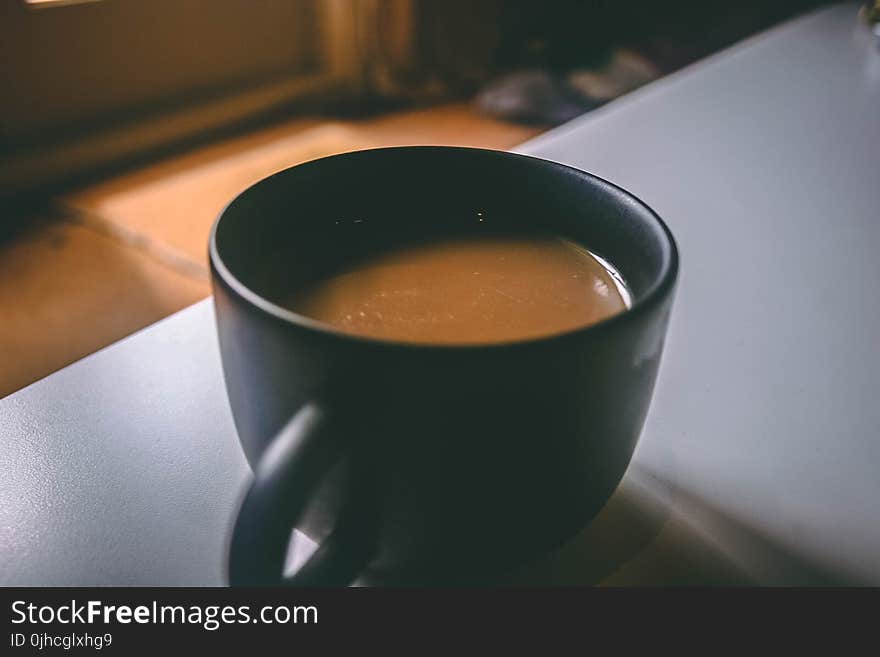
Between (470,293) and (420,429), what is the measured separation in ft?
0.37

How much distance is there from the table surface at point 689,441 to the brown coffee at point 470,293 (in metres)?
0.08

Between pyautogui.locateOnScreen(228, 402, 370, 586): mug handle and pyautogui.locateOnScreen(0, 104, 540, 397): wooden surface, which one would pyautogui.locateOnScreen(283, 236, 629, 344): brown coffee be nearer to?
pyautogui.locateOnScreen(228, 402, 370, 586): mug handle

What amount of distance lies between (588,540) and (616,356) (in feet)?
0.37

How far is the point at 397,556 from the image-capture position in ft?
0.81

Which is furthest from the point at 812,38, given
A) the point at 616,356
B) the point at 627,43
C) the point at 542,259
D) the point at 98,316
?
the point at 627,43

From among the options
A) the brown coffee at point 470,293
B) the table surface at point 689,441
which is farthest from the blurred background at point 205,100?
the brown coffee at point 470,293

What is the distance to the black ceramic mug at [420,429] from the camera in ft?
0.67

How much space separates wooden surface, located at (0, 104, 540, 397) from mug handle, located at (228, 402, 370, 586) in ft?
3.72

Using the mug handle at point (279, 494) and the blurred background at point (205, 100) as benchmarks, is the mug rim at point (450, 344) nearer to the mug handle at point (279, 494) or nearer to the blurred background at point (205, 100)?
the mug handle at point (279, 494)

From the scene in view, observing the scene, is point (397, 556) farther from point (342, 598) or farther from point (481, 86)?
point (481, 86)

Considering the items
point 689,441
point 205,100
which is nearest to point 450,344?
point 689,441

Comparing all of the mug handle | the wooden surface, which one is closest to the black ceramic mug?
the mug handle

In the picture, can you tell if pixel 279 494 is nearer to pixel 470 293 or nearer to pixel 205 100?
pixel 470 293

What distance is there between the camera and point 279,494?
0.20 metres
